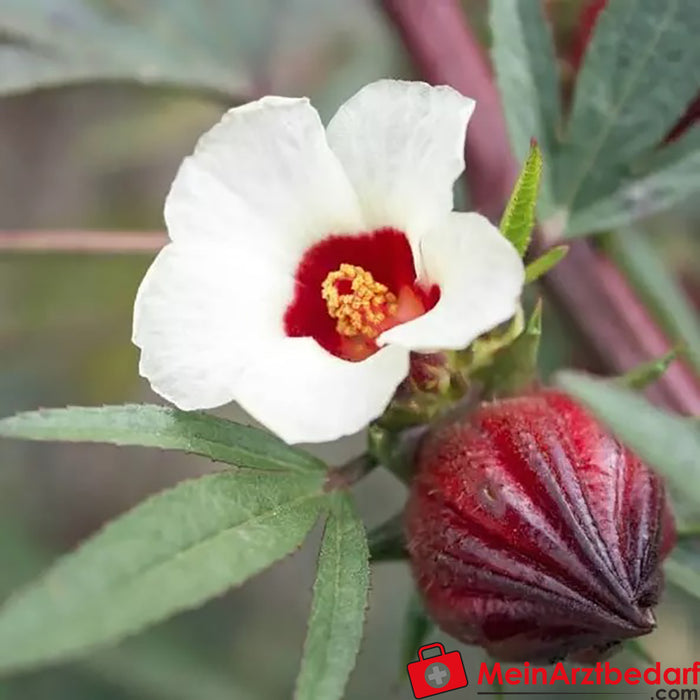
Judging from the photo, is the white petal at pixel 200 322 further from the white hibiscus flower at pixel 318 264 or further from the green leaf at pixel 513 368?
the green leaf at pixel 513 368

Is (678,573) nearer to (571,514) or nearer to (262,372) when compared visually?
(571,514)

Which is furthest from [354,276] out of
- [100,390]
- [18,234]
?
[100,390]

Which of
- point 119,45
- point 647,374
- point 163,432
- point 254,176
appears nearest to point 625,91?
point 647,374

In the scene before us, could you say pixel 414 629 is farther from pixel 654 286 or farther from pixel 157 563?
pixel 654 286

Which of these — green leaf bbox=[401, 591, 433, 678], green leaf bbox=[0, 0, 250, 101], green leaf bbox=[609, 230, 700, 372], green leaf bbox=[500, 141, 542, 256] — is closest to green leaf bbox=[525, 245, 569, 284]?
green leaf bbox=[500, 141, 542, 256]

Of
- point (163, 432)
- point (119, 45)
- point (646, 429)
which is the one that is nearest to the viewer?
point (646, 429)
